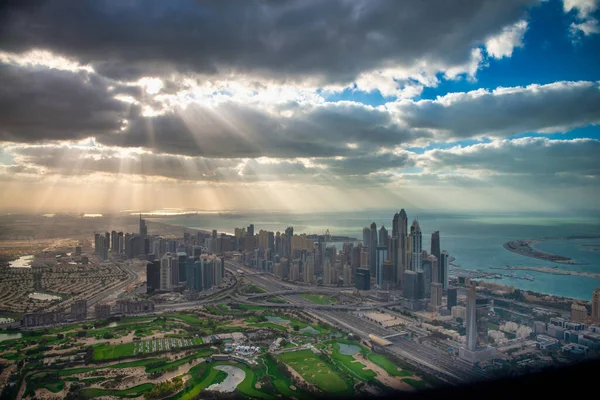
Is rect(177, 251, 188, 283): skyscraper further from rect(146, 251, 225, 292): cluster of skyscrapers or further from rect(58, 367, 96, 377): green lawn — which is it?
rect(58, 367, 96, 377): green lawn

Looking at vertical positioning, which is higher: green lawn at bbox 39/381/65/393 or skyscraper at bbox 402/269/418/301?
skyscraper at bbox 402/269/418/301

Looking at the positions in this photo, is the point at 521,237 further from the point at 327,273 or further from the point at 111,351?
the point at 111,351

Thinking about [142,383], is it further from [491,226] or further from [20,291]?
[491,226]

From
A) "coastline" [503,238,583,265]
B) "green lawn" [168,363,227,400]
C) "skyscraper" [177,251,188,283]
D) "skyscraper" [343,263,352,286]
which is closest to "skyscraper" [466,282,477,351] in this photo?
"green lawn" [168,363,227,400]

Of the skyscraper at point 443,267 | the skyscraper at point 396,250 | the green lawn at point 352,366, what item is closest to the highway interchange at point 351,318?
the green lawn at point 352,366

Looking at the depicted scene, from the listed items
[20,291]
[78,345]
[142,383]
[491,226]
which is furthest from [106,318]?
[491,226]

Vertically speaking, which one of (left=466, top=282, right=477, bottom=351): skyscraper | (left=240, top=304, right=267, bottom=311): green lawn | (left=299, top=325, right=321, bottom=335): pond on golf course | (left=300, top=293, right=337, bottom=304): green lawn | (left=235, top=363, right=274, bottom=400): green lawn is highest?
(left=466, top=282, right=477, bottom=351): skyscraper
